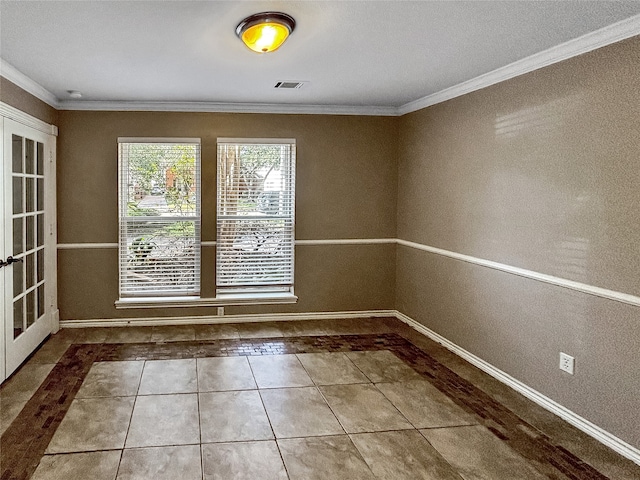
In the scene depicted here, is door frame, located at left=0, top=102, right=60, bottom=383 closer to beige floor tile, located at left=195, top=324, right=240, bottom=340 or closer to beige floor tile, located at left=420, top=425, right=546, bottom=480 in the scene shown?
beige floor tile, located at left=195, top=324, right=240, bottom=340

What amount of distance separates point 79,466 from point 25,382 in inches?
57.6

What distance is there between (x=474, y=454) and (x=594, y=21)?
2.37m

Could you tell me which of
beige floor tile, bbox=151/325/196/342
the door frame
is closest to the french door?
the door frame

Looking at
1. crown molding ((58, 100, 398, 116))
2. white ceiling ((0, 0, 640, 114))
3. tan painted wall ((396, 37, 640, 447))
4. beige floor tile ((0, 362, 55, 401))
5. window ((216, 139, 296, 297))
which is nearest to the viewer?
white ceiling ((0, 0, 640, 114))

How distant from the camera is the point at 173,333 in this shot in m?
5.38

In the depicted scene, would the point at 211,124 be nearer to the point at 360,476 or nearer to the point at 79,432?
the point at 79,432

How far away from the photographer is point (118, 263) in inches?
221

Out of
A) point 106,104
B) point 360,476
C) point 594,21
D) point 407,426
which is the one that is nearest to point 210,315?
point 106,104

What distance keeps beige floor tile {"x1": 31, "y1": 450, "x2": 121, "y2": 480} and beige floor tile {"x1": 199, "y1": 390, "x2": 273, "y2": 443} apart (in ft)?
1.66

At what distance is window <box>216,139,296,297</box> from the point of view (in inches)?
226

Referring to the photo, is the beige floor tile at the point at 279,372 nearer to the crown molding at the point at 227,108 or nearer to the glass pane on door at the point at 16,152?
the glass pane on door at the point at 16,152

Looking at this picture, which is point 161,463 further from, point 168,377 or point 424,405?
point 424,405

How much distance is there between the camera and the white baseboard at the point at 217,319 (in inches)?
220

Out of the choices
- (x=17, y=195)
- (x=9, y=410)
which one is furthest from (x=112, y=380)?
(x=17, y=195)
